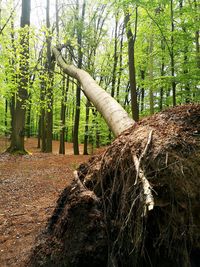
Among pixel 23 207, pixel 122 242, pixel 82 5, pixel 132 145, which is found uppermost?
pixel 82 5

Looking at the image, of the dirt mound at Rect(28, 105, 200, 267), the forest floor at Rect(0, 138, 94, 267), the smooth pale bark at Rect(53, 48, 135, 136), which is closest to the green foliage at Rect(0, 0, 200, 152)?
the forest floor at Rect(0, 138, 94, 267)

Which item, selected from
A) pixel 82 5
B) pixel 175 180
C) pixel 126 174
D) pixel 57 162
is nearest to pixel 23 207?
pixel 126 174

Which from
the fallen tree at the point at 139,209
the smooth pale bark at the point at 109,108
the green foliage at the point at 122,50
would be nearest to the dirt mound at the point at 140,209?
the fallen tree at the point at 139,209

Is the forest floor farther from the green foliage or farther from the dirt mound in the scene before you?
the green foliage

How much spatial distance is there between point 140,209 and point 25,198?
4356mm

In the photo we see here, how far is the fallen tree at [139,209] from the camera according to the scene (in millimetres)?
2570

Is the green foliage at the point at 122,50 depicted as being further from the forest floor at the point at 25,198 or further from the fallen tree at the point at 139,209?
the fallen tree at the point at 139,209

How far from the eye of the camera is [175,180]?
2672mm

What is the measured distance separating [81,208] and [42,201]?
10.5 ft

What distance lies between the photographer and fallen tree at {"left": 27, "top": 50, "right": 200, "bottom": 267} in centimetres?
257

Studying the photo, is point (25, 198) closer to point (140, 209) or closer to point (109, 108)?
point (109, 108)

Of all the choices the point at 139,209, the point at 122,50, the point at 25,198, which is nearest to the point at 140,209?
the point at 139,209

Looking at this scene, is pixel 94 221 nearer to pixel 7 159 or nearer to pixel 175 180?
pixel 175 180

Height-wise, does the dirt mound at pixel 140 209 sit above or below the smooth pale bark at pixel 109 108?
below
